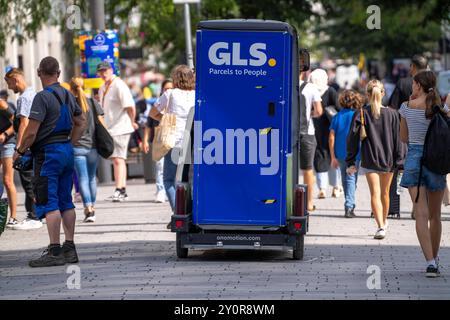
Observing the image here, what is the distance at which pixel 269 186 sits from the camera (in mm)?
11812

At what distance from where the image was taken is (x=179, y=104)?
47.3 feet

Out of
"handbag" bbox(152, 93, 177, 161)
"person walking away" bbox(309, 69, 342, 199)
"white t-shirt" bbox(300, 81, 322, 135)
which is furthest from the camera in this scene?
"person walking away" bbox(309, 69, 342, 199)

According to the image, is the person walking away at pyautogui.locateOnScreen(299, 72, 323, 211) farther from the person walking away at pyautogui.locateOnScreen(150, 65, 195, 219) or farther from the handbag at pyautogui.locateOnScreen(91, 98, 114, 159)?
the handbag at pyautogui.locateOnScreen(91, 98, 114, 159)

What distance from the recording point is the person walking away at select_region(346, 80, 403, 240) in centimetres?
1417

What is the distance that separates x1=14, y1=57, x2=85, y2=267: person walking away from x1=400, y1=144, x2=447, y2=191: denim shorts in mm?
3011

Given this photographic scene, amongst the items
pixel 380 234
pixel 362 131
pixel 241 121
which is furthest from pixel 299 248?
pixel 362 131

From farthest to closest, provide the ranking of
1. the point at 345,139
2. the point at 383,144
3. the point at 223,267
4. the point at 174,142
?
the point at 345,139
the point at 174,142
the point at 383,144
the point at 223,267

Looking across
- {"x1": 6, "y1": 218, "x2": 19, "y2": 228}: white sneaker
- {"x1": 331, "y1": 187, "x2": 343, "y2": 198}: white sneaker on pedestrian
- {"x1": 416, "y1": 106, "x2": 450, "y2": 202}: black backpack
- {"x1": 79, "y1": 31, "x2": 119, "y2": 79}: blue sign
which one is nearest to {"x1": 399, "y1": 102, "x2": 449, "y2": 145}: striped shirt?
{"x1": 416, "y1": 106, "x2": 450, "y2": 202}: black backpack

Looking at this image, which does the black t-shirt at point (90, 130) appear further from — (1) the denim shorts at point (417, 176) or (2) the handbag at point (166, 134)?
(1) the denim shorts at point (417, 176)

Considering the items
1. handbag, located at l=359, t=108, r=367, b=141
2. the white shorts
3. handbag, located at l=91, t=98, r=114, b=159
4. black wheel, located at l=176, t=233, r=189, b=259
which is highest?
handbag, located at l=359, t=108, r=367, b=141

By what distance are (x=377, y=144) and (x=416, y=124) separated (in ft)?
10.4

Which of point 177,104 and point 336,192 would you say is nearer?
point 177,104

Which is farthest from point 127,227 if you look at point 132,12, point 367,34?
point 367,34

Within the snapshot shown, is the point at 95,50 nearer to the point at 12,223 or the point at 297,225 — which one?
the point at 12,223
